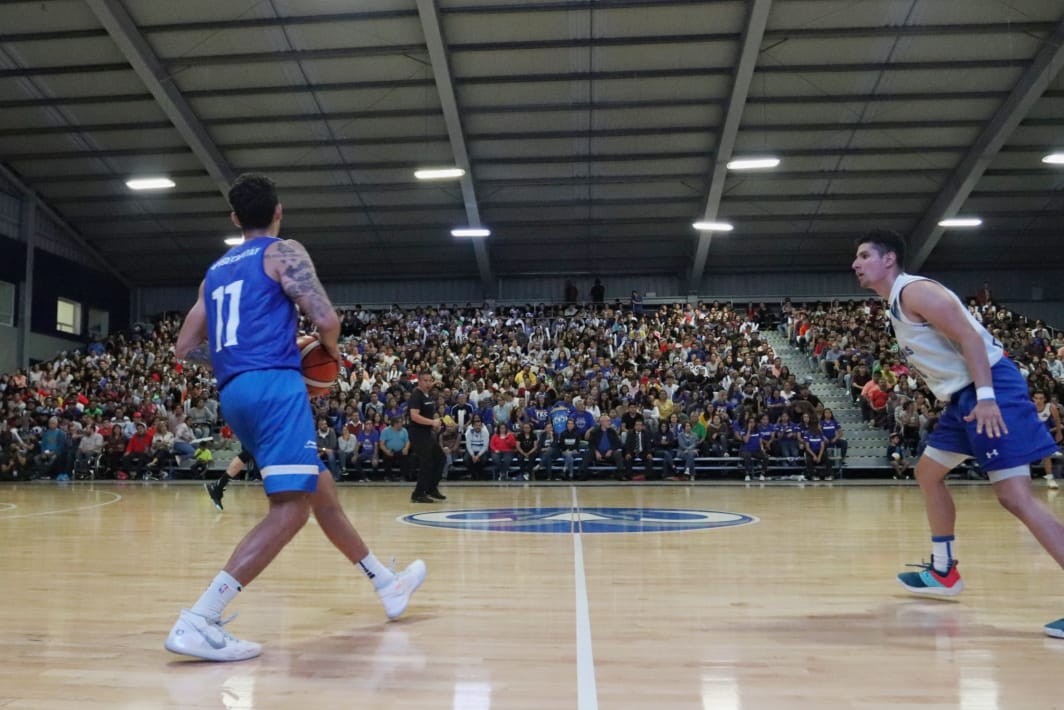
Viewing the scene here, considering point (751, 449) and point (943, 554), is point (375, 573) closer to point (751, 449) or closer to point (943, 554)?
point (943, 554)

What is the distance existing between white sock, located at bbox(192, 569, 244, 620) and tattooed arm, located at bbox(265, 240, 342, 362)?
2.82 ft

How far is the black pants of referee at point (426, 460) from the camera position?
10070 millimetres

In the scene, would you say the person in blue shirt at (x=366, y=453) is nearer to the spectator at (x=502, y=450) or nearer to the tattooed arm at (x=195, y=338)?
the spectator at (x=502, y=450)

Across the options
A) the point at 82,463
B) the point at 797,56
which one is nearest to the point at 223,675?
the point at 82,463

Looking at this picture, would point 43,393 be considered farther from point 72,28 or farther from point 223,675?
point 223,675

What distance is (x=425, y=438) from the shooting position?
10.0 meters

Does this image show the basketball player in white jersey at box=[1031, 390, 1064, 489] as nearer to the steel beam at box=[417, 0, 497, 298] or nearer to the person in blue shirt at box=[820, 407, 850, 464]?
the person in blue shirt at box=[820, 407, 850, 464]

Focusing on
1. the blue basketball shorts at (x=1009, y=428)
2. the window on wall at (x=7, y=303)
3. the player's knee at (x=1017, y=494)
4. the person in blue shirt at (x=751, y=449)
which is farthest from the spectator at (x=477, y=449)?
the window on wall at (x=7, y=303)

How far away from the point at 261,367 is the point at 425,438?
22.8 ft

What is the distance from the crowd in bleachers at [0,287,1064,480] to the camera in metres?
15.4

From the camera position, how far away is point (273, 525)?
10.3ft

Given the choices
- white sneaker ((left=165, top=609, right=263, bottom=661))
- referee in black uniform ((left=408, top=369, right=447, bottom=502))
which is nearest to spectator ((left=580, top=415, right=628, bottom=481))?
referee in black uniform ((left=408, top=369, right=447, bottom=502))

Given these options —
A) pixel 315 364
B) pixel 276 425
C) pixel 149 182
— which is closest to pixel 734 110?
pixel 149 182

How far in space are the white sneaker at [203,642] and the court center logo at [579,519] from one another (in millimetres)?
4228
